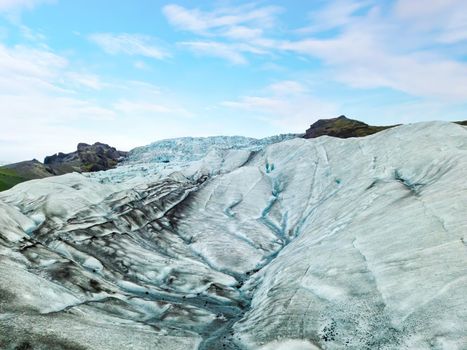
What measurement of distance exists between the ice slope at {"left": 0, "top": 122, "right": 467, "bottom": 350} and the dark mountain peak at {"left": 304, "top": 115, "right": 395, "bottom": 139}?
287ft

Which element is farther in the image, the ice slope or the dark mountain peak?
the dark mountain peak

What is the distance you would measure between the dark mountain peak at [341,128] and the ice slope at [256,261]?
87.4 meters

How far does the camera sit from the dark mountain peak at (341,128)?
160 metres

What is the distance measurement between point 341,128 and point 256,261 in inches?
5302

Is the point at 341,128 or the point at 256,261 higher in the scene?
the point at 341,128

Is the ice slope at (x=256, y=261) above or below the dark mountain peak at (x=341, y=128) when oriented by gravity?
below

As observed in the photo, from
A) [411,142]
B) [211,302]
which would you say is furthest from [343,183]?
[211,302]

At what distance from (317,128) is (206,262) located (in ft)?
494

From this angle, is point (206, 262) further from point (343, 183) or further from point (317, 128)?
point (317, 128)

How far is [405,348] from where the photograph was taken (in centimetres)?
2336

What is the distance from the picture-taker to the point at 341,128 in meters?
176

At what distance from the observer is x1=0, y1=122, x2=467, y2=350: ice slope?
25969mm

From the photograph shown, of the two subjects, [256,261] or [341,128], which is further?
[341,128]

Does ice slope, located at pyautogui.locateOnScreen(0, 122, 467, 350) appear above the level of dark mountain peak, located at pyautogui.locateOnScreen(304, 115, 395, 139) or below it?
below
